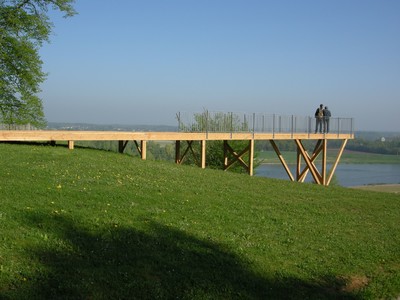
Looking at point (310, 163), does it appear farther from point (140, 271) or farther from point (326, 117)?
point (140, 271)

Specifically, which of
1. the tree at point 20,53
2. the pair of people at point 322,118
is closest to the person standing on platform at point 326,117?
the pair of people at point 322,118

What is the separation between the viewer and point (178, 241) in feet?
27.0

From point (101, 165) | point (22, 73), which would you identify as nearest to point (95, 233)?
point (101, 165)

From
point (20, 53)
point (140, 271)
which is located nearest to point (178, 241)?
point (140, 271)

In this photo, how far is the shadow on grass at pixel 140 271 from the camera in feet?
20.1

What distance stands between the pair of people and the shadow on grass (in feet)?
75.4

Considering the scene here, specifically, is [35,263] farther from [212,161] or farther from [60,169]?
[212,161]

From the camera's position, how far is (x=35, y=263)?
257 inches

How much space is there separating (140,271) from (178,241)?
1.52 m

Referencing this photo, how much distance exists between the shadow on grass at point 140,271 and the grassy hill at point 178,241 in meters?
0.02

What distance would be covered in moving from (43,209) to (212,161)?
1374 inches

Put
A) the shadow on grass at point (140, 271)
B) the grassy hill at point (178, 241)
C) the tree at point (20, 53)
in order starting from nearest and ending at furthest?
1. the shadow on grass at point (140, 271)
2. the grassy hill at point (178, 241)
3. the tree at point (20, 53)

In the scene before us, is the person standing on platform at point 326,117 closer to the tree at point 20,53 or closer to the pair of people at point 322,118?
the pair of people at point 322,118

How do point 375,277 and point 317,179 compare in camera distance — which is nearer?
point 375,277
